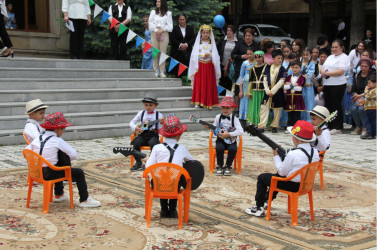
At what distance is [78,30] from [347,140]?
23.9ft

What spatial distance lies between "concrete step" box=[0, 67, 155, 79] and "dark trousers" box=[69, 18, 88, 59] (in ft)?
2.67

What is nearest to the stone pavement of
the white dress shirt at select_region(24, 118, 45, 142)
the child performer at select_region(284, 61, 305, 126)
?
the child performer at select_region(284, 61, 305, 126)

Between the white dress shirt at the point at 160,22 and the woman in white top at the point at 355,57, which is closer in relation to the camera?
the woman in white top at the point at 355,57

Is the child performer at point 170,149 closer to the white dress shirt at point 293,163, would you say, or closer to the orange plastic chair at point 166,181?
the orange plastic chair at point 166,181

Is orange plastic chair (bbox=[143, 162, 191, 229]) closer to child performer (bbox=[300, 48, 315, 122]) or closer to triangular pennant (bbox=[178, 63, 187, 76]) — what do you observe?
child performer (bbox=[300, 48, 315, 122])

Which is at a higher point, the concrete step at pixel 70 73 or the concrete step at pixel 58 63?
the concrete step at pixel 58 63

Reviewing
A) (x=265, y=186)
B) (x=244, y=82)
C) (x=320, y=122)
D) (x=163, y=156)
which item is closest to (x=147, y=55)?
(x=244, y=82)

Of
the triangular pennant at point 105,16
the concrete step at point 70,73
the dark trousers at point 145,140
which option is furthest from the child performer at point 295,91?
the triangular pennant at point 105,16

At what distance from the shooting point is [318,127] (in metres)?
7.13

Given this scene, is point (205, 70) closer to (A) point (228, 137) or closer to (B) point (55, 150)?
(A) point (228, 137)

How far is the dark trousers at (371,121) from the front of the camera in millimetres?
12102

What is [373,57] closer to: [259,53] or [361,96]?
[361,96]

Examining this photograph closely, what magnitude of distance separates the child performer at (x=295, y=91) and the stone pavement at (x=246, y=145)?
645 millimetres

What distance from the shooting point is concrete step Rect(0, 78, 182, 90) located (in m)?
12.2
